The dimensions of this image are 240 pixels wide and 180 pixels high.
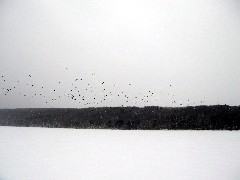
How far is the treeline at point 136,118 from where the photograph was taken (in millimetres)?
1587

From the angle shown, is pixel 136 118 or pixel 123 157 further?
pixel 136 118

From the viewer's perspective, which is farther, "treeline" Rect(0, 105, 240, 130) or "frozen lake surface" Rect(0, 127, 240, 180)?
"treeline" Rect(0, 105, 240, 130)

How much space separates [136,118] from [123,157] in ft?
2.38

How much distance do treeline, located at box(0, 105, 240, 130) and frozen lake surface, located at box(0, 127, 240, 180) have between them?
0.23 metres

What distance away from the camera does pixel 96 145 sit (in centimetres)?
116

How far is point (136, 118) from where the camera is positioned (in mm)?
1686

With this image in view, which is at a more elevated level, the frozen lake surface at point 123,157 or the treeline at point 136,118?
the treeline at point 136,118

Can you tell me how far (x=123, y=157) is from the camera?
0.97m

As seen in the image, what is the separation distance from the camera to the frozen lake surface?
0.80 metres

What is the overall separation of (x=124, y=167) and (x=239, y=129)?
96 cm

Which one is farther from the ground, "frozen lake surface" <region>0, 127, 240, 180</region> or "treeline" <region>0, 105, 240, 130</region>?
"treeline" <region>0, 105, 240, 130</region>

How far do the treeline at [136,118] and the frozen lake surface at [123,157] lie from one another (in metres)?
0.23

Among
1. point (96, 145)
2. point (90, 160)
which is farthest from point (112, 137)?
point (90, 160)

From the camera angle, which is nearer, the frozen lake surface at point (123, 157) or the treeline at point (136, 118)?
the frozen lake surface at point (123, 157)
